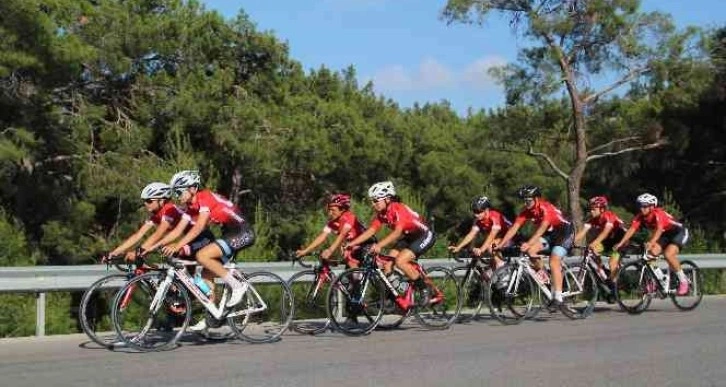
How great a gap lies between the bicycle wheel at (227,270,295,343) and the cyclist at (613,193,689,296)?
5841 mm

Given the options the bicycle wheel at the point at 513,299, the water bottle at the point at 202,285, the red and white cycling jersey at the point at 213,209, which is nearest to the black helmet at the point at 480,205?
the bicycle wheel at the point at 513,299

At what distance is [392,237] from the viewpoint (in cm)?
1238

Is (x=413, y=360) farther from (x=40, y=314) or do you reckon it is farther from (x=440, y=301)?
(x=40, y=314)

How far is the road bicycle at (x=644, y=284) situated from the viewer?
15359 millimetres

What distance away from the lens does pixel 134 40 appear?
30219 millimetres

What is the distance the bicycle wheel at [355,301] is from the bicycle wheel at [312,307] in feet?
0.53

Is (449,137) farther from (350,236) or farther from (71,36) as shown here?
(350,236)

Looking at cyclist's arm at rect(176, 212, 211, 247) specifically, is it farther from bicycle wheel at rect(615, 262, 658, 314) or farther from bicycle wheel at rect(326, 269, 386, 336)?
bicycle wheel at rect(615, 262, 658, 314)

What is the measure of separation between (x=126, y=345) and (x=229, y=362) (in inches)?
56.2

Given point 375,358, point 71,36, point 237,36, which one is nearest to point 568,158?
point 237,36

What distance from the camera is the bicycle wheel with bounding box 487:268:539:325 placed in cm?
1373

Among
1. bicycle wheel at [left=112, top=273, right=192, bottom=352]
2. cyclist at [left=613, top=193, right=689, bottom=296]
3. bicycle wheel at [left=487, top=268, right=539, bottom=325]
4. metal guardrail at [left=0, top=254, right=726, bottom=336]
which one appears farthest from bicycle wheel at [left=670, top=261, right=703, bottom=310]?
bicycle wheel at [left=112, top=273, right=192, bottom=352]

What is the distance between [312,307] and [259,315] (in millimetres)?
718

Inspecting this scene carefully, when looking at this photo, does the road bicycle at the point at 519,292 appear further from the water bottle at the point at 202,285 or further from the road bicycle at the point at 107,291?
the road bicycle at the point at 107,291
